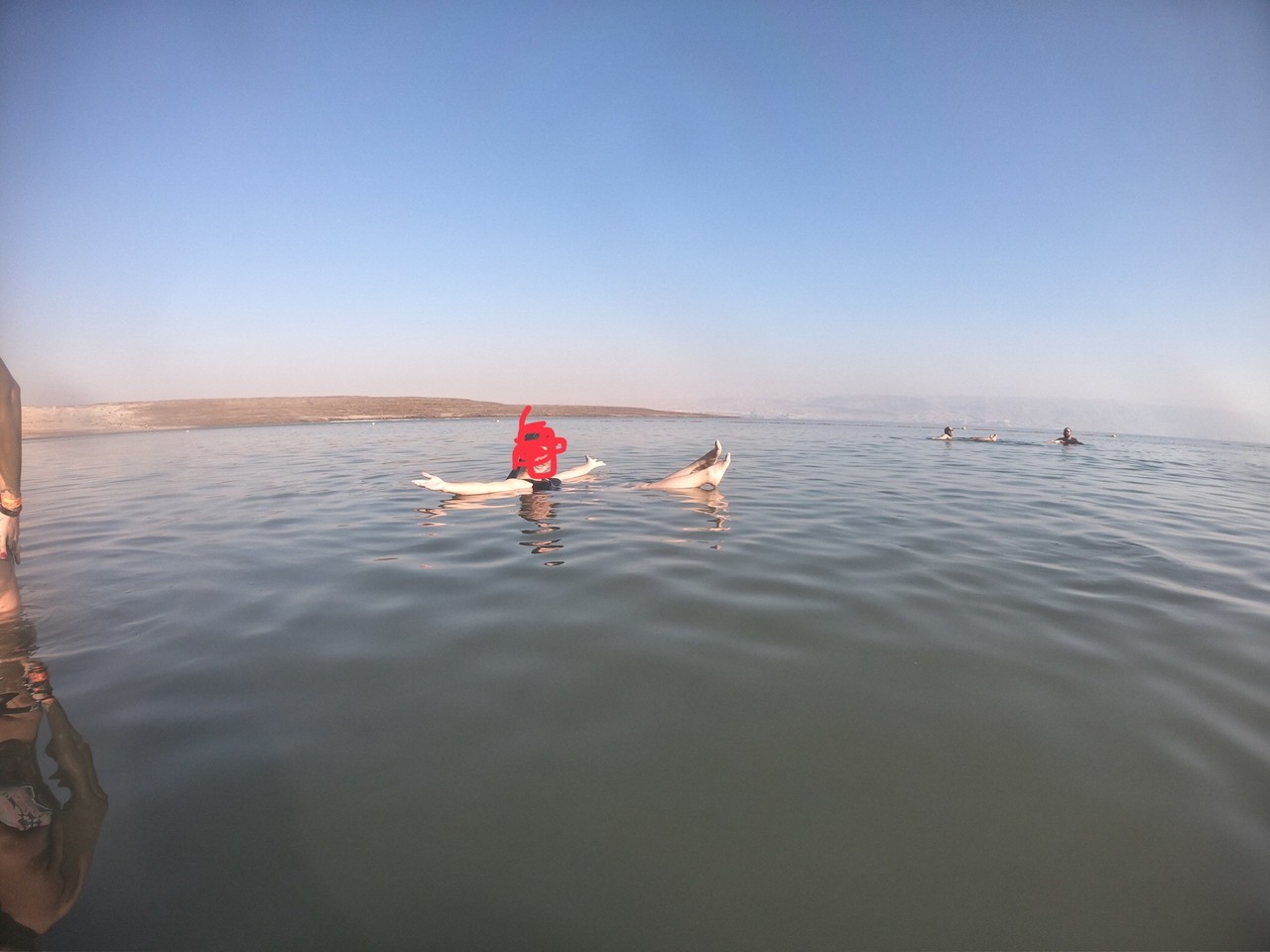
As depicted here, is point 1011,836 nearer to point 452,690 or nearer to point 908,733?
point 908,733

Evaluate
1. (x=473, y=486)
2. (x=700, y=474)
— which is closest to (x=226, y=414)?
(x=473, y=486)

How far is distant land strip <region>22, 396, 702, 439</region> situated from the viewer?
39594 mm

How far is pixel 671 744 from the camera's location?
277 cm

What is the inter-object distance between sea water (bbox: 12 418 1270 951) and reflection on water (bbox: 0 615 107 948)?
0.27ft

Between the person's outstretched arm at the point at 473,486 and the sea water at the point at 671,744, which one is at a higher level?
the person's outstretched arm at the point at 473,486

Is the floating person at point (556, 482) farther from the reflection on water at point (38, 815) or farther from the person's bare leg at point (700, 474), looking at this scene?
the reflection on water at point (38, 815)

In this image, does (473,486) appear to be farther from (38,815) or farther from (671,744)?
(671,744)

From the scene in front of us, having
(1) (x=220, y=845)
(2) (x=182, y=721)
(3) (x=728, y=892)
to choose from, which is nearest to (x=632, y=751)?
(3) (x=728, y=892)

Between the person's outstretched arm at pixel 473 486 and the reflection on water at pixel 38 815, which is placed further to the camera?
the person's outstretched arm at pixel 473 486

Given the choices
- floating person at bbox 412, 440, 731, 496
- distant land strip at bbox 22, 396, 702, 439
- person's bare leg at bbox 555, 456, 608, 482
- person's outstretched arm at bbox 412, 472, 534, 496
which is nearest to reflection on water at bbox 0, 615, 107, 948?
person's outstretched arm at bbox 412, 472, 534, 496

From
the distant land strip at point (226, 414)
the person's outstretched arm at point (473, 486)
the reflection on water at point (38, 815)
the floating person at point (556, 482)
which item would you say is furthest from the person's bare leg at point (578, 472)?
the distant land strip at point (226, 414)

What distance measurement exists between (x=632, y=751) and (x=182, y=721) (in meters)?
2.66

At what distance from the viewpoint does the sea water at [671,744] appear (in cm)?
190

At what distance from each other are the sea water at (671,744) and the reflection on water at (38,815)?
3.3 inches
